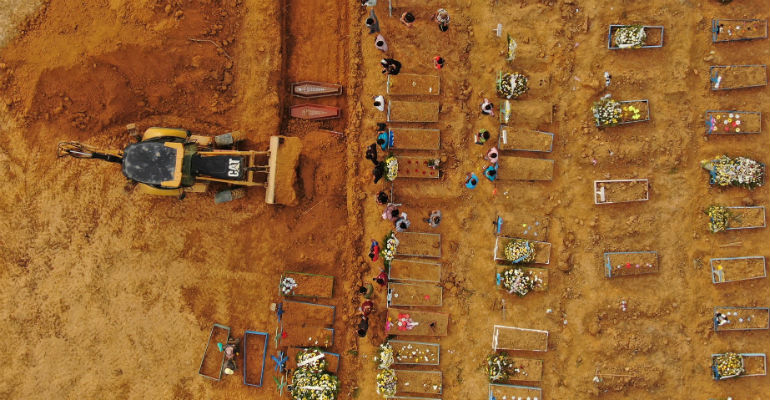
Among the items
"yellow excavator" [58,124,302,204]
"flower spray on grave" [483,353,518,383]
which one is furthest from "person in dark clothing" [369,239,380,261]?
"flower spray on grave" [483,353,518,383]

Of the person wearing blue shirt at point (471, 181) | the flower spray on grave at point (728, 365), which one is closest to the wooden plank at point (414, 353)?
the person wearing blue shirt at point (471, 181)

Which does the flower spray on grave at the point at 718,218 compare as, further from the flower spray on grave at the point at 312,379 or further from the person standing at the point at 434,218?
the flower spray on grave at the point at 312,379

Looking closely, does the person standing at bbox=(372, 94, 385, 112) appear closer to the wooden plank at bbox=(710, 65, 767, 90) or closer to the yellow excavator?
the yellow excavator

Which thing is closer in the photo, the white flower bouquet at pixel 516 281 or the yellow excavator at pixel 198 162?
the yellow excavator at pixel 198 162

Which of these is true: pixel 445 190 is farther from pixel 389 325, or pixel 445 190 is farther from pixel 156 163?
pixel 156 163

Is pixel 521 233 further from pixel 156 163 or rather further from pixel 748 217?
pixel 156 163

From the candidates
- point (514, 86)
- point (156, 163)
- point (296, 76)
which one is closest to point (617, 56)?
point (514, 86)
